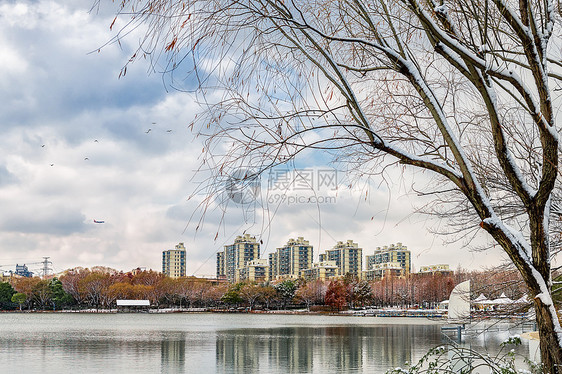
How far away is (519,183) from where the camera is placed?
3354 mm

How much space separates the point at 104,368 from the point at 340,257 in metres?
113

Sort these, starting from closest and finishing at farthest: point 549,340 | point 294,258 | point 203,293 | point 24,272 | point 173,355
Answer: point 549,340
point 173,355
point 203,293
point 294,258
point 24,272

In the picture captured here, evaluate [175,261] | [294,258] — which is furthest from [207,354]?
[175,261]

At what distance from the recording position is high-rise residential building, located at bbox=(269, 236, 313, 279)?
119562 millimetres

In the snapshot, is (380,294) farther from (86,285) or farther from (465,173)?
(465,173)

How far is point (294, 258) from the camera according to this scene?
120500mm

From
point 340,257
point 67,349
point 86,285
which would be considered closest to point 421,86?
point 67,349

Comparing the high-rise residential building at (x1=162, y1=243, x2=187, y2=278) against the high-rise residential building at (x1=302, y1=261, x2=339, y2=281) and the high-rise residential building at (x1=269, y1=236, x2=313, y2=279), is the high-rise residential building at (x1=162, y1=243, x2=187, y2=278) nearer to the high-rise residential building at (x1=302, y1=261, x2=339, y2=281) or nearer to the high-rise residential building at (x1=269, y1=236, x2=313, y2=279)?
the high-rise residential building at (x1=269, y1=236, x2=313, y2=279)

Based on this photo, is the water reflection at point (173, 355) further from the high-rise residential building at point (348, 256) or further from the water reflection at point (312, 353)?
the high-rise residential building at point (348, 256)

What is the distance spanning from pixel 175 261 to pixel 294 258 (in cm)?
2654

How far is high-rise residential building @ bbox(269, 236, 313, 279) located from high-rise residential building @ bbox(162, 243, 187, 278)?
1930 cm

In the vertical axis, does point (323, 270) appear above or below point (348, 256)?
below

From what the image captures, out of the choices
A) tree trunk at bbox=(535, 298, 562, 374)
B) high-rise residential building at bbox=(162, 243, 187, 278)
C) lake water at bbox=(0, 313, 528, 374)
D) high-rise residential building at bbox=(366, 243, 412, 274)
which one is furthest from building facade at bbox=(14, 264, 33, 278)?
tree trunk at bbox=(535, 298, 562, 374)

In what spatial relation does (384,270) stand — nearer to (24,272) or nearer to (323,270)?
(323,270)
